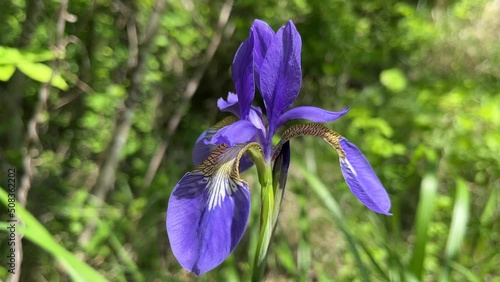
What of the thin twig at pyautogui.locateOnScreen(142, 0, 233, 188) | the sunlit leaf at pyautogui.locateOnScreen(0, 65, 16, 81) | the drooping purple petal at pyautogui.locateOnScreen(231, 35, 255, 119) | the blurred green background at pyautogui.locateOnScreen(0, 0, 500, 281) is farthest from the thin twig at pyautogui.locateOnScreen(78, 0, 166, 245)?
the drooping purple petal at pyautogui.locateOnScreen(231, 35, 255, 119)

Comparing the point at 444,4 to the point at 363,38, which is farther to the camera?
the point at 444,4

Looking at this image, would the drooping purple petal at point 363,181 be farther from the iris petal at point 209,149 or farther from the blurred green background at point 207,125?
the blurred green background at point 207,125

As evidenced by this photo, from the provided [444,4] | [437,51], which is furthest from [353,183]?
[444,4]

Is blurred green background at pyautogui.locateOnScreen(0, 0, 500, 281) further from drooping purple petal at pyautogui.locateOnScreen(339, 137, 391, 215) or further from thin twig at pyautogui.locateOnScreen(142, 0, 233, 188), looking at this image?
drooping purple petal at pyautogui.locateOnScreen(339, 137, 391, 215)

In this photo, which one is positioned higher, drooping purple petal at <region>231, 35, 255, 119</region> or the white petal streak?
drooping purple petal at <region>231, 35, 255, 119</region>

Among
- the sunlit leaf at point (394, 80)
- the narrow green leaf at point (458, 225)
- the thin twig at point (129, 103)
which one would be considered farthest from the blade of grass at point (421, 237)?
the sunlit leaf at point (394, 80)

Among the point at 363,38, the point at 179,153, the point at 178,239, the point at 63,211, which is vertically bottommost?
the point at 63,211

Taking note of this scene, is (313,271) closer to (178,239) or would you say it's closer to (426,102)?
(426,102)

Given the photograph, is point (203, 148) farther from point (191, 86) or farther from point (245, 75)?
point (191, 86)
